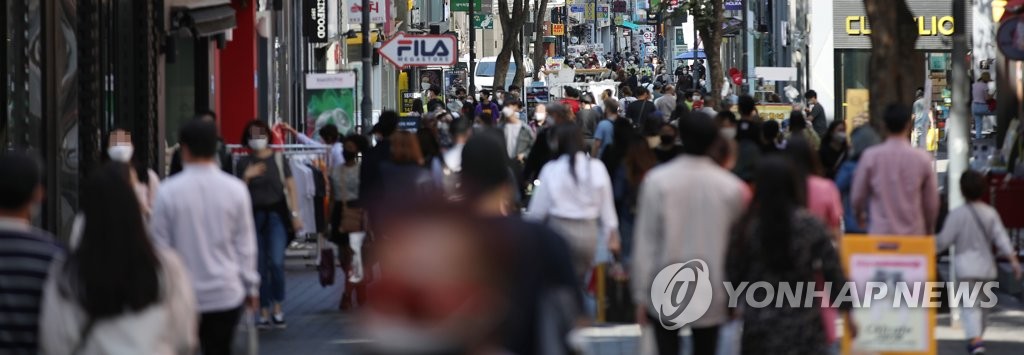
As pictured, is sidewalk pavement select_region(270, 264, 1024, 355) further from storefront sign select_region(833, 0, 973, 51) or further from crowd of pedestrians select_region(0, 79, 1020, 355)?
storefront sign select_region(833, 0, 973, 51)

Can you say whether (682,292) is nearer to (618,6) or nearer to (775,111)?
(775,111)

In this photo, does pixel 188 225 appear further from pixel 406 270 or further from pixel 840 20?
pixel 840 20

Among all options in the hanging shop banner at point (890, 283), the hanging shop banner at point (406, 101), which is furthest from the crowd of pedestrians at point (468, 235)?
the hanging shop banner at point (406, 101)

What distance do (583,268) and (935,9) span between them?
30.3 metres

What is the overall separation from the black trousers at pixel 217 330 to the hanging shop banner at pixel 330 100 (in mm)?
16680

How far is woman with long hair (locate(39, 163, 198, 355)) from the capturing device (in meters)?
6.22

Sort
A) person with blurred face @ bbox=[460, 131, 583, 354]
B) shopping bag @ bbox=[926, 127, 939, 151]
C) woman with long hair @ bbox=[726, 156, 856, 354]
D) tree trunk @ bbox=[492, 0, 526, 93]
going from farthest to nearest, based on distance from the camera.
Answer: tree trunk @ bbox=[492, 0, 526, 93]
shopping bag @ bbox=[926, 127, 939, 151]
woman with long hair @ bbox=[726, 156, 856, 354]
person with blurred face @ bbox=[460, 131, 583, 354]

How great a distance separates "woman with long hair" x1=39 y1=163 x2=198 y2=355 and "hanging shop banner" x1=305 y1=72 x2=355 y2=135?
1925cm

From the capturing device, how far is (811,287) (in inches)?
308

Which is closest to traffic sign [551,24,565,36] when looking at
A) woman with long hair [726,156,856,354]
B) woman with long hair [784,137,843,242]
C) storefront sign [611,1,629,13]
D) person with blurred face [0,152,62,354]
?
storefront sign [611,1,629,13]

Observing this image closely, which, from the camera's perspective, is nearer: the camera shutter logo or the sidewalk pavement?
the camera shutter logo

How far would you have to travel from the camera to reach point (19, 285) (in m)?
6.41

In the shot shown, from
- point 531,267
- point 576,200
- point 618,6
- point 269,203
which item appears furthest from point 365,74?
point 618,6

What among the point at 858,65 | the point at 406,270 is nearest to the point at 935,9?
the point at 858,65
